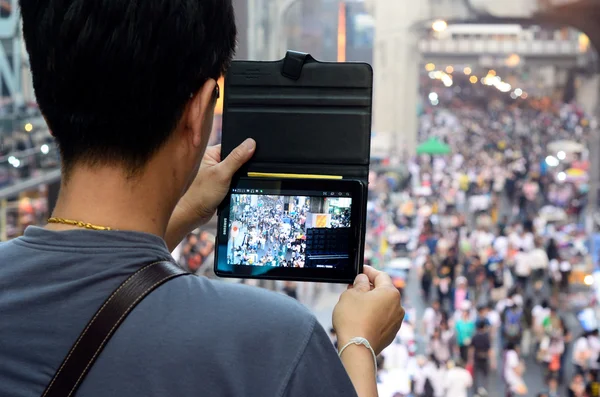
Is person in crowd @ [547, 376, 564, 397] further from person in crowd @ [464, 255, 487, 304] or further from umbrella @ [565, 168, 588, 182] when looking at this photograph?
umbrella @ [565, 168, 588, 182]

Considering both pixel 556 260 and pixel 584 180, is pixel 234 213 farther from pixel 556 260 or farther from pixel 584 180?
pixel 584 180

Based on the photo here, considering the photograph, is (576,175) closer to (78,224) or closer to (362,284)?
(362,284)

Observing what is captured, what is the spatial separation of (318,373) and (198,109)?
171 millimetres

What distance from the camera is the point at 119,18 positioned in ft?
1.55

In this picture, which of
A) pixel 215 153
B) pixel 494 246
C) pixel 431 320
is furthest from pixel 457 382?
pixel 215 153

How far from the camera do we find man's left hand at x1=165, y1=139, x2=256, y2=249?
70cm

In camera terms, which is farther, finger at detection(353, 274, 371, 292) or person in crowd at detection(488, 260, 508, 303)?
person in crowd at detection(488, 260, 508, 303)

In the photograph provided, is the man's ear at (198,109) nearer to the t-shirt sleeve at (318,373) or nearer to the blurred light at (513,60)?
the t-shirt sleeve at (318,373)

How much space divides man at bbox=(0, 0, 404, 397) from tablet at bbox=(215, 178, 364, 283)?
16 cm

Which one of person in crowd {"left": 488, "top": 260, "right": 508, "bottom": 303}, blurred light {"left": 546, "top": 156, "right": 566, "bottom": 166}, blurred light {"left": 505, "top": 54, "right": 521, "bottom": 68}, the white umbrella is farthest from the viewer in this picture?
blurred light {"left": 505, "top": 54, "right": 521, "bottom": 68}

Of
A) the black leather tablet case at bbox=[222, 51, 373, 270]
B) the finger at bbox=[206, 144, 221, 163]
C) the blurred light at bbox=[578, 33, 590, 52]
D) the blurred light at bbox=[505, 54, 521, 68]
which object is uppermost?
the blurred light at bbox=[578, 33, 590, 52]

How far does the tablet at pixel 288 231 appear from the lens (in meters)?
0.69

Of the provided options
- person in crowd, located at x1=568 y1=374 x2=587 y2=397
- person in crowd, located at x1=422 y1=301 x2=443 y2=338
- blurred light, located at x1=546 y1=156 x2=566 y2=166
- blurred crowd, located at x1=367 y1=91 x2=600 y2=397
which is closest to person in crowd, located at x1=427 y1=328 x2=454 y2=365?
blurred crowd, located at x1=367 y1=91 x2=600 y2=397

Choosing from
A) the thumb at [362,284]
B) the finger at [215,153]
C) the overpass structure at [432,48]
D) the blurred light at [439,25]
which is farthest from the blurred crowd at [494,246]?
the thumb at [362,284]
